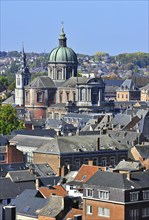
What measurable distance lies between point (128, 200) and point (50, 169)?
33.8 m

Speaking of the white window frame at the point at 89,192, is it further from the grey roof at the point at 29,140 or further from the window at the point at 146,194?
the grey roof at the point at 29,140

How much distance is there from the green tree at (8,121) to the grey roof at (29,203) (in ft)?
208

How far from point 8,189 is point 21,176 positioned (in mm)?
5399

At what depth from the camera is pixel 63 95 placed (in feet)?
559

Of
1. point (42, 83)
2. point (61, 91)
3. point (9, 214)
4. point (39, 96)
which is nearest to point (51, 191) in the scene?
point (9, 214)

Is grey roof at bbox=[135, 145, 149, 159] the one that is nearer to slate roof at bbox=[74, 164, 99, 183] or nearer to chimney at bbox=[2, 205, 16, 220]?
slate roof at bbox=[74, 164, 99, 183]

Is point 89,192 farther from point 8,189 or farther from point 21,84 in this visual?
point 21,84

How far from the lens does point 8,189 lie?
7806 cm

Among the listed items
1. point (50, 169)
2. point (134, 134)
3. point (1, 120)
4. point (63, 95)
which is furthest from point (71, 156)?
point (63, 95)

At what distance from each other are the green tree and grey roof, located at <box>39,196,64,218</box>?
6921 cm

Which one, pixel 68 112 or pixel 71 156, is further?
pixel 68 112

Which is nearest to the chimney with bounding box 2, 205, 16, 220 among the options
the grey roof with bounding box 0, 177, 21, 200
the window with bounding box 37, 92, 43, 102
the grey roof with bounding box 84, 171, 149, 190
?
the grey roof with bounding box 84, 171, 149, 190

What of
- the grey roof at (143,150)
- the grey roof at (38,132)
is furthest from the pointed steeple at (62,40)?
the grey roof at (143,150)

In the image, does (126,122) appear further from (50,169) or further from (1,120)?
(50,169)
